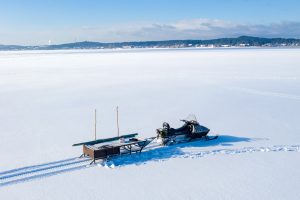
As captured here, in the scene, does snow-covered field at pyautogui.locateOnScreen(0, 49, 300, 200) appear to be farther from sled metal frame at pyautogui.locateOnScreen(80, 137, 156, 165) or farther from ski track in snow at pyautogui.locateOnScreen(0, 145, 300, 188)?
sled metal frame at pyautogui.locateOnScreen(80, 137, 156, 165)

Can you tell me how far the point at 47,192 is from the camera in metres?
8.49

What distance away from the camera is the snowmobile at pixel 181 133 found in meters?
12.1

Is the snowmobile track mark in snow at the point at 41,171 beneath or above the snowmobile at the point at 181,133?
beneath

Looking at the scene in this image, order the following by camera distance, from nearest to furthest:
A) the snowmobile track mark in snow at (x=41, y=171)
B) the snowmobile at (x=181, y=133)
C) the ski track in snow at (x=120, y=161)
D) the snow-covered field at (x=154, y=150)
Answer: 1. the snow-covered field at (x=154, y=150)
2. the snowmobile track mark in snow at (x=41, y=171)
3. the ski track in snow at (x=120, y=161)
4. the snowmobile at (x=181, y=133)

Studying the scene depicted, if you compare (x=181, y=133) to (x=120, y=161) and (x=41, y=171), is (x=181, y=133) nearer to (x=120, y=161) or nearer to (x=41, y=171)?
(x=120, y=161)

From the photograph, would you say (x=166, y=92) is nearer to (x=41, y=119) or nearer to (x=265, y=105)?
(x=265, y=105)

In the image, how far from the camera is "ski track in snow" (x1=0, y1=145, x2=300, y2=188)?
9.34 metres

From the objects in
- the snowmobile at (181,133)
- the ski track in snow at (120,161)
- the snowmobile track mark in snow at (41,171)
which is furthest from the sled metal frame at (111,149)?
the snowmobile at (181,133)

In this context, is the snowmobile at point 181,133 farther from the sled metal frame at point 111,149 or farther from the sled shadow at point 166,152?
the sled metal frame at point 111,149

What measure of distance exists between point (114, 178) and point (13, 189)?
230 cm

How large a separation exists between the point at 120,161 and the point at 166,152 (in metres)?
1.55

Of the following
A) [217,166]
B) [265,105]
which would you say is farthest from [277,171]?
[265,105]

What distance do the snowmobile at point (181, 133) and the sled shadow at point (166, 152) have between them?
0.22m

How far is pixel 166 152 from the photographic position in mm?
11320
